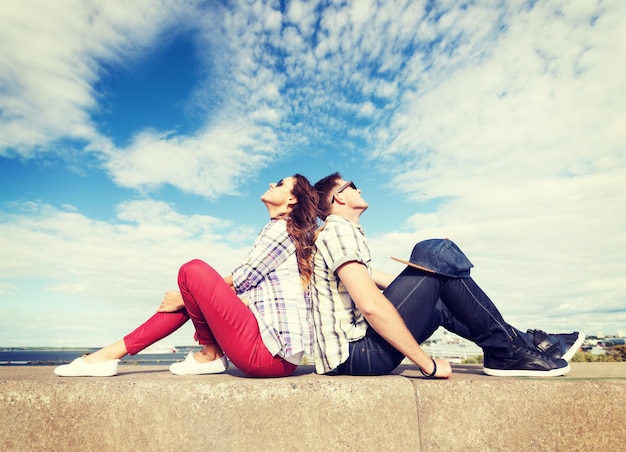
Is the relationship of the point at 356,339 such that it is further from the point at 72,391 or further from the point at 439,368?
the point at 72,391

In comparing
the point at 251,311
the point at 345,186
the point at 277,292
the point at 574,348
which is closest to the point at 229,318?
the point at 251,311

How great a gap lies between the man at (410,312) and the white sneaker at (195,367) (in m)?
0.90

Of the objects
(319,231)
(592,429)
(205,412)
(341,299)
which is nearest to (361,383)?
(341,299)

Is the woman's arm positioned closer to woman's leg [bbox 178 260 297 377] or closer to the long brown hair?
the long brown hair

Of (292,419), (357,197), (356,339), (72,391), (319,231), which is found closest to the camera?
(292,419)

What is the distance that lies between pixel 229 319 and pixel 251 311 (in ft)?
0.83

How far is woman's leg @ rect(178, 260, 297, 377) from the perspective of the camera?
2.71m

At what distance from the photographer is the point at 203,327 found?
312 centimetres

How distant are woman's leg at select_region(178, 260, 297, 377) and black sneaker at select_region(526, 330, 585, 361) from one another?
1.80 meters

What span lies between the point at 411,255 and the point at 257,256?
1.11 m

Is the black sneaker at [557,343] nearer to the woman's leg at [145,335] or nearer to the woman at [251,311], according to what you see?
the woman at [251,311]

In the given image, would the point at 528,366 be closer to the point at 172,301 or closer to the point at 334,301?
the point at 334,301

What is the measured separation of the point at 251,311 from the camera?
2951 millimetres

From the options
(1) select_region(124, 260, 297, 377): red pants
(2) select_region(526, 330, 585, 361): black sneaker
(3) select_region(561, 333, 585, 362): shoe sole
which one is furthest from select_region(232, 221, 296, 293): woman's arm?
(3) select_region(561, 333, 585, 362): shoe sole
